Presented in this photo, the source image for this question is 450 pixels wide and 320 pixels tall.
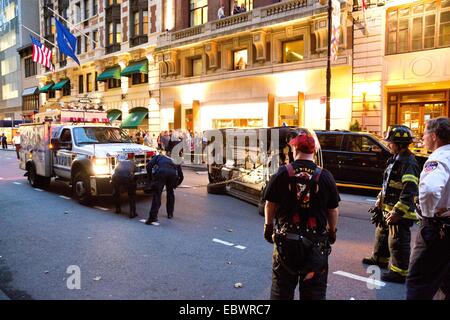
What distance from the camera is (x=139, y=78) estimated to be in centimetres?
3047

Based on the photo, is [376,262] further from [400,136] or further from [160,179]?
[160,179]

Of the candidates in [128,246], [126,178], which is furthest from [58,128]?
[128,246]

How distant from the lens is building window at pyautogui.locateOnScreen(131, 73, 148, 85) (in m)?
29.8

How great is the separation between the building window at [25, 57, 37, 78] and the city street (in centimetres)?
4218

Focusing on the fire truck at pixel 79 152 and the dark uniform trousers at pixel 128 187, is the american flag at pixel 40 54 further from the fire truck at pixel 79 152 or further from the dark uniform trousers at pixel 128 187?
the dark uniform trousers at pixel 128 187

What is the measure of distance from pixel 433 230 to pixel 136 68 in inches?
1099

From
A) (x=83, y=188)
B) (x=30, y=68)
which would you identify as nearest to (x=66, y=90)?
(x=30, y=68)

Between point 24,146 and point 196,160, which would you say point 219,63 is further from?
point 24,146

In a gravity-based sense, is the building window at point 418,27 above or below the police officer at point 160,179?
above

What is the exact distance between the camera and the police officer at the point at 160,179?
7.74 m

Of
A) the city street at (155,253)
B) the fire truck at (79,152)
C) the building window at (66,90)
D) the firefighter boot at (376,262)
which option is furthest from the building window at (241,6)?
the building window at (66,90)

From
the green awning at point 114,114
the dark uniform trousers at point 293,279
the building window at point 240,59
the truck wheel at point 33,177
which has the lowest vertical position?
the truck wheel at point 33,177

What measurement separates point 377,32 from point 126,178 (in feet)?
47.2

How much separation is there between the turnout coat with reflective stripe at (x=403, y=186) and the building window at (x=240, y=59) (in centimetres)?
1917
